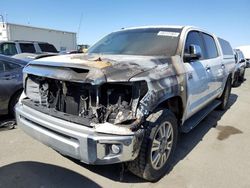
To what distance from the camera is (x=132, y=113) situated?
251cm

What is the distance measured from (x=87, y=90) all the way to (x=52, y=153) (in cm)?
149

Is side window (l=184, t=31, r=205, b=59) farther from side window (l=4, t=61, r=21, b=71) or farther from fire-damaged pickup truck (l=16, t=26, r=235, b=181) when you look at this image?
side window (l=4, t=61, r=21, b=71)

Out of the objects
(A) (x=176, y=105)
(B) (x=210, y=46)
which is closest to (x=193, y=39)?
(B) (x=210, y=46)

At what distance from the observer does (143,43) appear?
3.88 m

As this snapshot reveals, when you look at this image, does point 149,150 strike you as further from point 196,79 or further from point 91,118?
point 196,79

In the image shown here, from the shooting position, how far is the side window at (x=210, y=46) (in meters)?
4.79

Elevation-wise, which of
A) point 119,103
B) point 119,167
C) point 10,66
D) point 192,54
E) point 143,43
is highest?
point 143,43

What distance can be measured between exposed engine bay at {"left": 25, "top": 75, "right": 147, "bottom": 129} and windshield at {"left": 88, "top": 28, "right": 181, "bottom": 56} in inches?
45.9

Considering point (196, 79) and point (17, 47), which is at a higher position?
point (17, 47)

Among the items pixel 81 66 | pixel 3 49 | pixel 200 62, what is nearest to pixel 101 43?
pixel 200 62

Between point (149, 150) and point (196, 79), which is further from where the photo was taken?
point (196, 79)

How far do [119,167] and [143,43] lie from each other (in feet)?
6.30

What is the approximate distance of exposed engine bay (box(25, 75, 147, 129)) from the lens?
2535 mm

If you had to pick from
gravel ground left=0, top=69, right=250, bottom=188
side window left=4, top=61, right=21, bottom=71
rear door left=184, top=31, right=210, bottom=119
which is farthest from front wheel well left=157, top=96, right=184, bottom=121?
side window left=4, top=61, right=21, bottom=71
